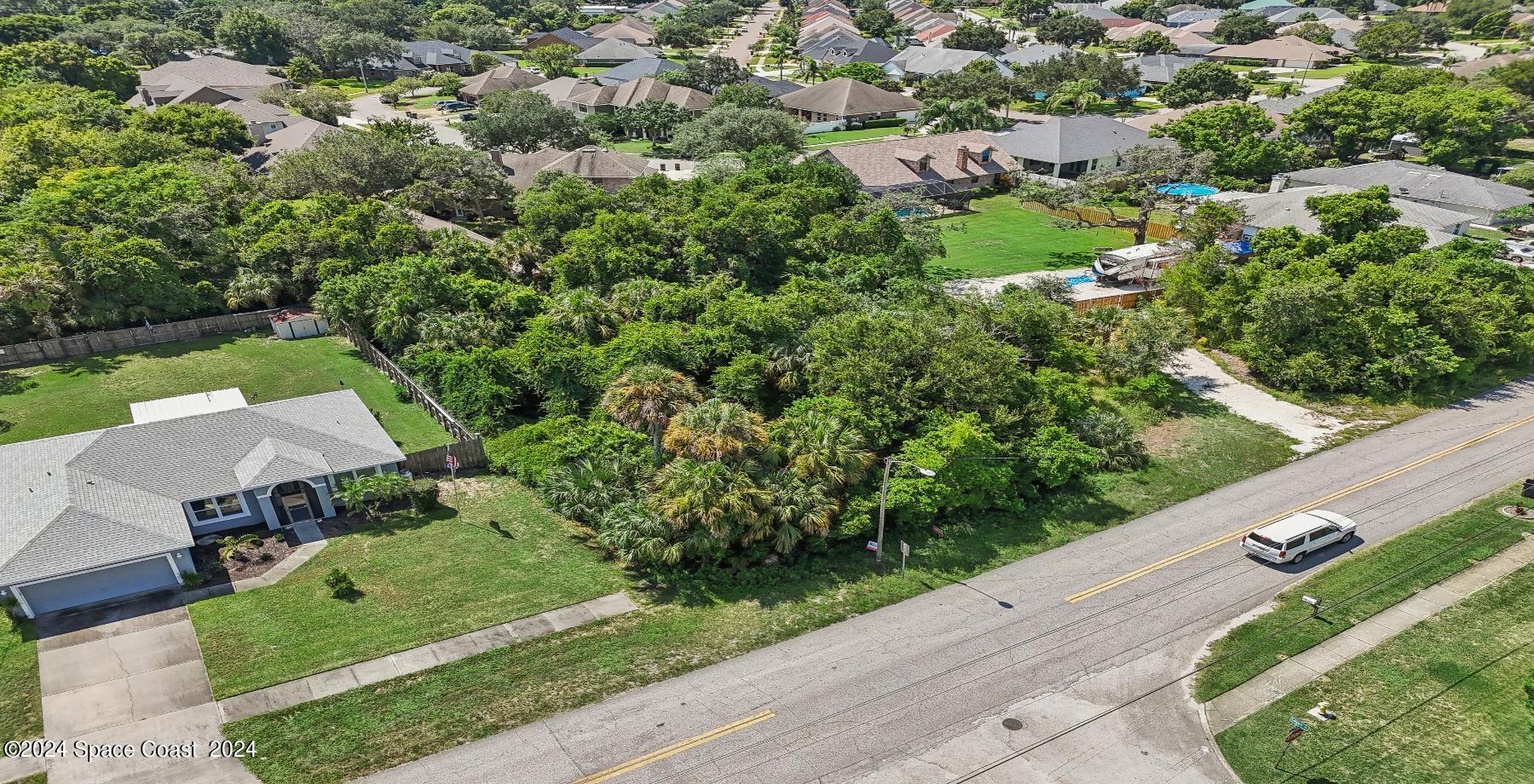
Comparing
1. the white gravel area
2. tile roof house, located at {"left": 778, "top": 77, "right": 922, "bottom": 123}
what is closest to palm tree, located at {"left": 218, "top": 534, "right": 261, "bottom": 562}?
the white gravel area

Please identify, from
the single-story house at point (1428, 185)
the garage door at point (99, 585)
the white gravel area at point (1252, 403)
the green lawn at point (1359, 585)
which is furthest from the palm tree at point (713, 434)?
the single-story house at point (1428, 185)

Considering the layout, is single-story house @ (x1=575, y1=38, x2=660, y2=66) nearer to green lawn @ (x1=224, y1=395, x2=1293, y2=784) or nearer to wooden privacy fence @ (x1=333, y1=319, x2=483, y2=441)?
wooden privacy fence @ (x1=333, y1=319, x2=483, y2=441)

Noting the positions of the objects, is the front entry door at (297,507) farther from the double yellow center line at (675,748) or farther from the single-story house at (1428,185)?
the single-story house at (1428,185)

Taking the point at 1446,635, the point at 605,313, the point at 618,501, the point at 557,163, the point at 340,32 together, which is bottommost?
the point at 1446,635

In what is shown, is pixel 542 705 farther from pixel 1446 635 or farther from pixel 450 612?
pixel 1446 635

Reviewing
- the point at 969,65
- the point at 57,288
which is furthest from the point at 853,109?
the point at 57,288

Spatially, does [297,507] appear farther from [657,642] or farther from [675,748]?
[675,748]
